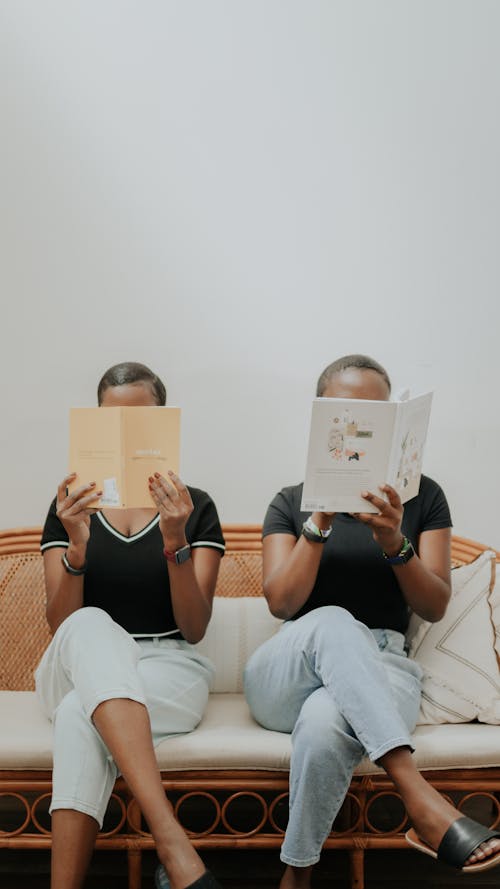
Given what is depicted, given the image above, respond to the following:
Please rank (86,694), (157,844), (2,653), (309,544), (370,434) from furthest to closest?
(2,653)
(309,544)
(370,434)
(86,694)
(157,844)

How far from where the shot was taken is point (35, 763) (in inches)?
76.6

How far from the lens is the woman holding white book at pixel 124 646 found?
171 cm

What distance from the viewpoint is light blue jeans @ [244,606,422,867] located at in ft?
5.85

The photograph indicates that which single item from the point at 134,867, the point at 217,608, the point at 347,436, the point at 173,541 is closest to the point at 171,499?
the point at 173,541

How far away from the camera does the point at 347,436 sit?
6.31 feet

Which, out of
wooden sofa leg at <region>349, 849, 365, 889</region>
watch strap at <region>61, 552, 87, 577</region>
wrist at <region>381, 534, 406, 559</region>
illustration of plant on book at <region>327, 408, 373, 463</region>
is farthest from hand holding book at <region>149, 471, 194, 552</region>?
wooden sofa leg at <region>349, 849, 365, 889</region>

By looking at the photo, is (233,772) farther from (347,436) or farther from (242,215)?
(242,215)

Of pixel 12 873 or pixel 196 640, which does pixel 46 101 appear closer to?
pixel 196 640

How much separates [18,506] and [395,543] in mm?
1322

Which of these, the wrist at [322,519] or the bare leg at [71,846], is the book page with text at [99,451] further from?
the bare leg at [71,846]

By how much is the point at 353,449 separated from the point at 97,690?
2.39 feet

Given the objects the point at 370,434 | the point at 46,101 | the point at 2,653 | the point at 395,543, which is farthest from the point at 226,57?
the point at 2,653

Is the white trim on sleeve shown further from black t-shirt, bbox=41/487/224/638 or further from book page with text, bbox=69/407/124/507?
book page with text, bbox=69/407/124/507

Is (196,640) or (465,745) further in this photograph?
(196,640)
